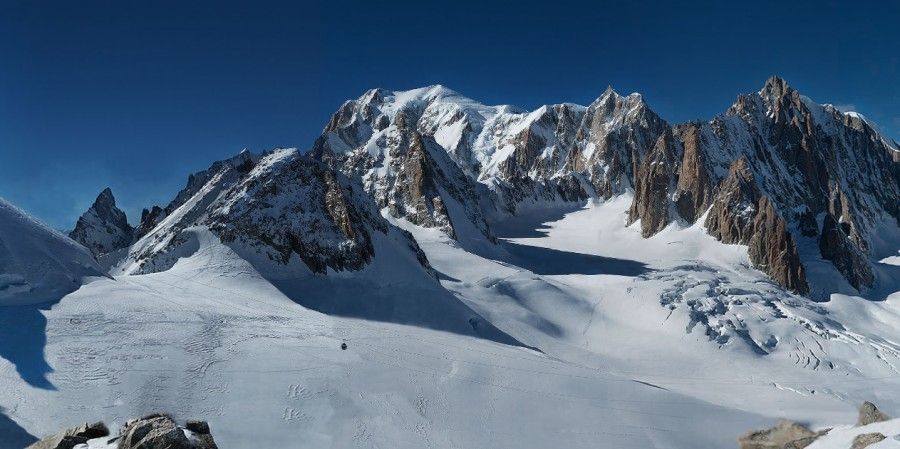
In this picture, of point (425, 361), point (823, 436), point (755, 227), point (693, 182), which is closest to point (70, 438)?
point (425, 361)

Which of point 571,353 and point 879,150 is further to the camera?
point 879,150

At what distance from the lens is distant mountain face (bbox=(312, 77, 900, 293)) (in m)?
98.4

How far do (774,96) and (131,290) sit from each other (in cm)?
15471

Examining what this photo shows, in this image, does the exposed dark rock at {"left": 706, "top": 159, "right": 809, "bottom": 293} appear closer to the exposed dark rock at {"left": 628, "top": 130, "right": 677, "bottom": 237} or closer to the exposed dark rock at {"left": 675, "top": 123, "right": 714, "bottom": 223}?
the exposed dark rock at {"left": 675, "top": 123, "right": 714, "bottom": 223}

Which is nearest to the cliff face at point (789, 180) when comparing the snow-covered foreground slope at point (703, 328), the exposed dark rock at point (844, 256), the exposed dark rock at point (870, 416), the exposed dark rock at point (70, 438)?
the exposed dark rock at point (844, 256)

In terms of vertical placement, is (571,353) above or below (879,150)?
below

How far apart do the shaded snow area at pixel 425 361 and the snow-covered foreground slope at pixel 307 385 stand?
97 millimetres

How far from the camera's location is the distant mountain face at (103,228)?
9062 centimetres

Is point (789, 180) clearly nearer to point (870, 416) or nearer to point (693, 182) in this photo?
point (693, 182)

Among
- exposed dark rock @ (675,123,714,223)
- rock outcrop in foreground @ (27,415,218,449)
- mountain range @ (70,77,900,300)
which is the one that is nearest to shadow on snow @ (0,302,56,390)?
rock outcrop in foreground @ (27,415,218,449)

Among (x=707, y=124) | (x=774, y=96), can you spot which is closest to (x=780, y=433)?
(x=707, y=124)

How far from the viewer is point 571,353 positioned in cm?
5034

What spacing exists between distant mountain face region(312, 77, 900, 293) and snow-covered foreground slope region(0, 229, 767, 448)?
57877 millimetres

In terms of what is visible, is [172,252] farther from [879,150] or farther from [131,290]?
[879,150]
